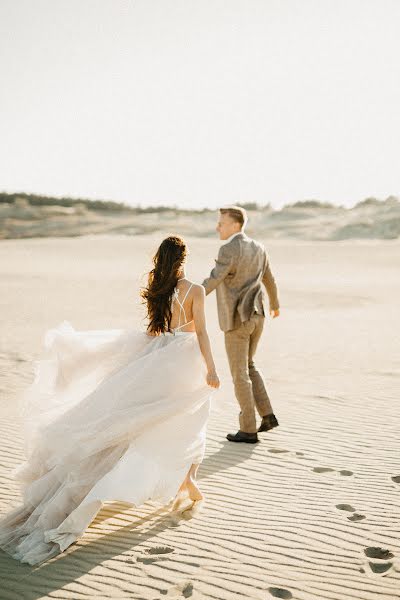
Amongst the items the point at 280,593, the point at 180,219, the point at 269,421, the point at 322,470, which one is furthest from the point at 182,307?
the point at 180,219

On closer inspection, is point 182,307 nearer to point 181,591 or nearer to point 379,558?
point 181,591

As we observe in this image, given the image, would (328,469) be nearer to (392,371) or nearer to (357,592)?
(357,592)

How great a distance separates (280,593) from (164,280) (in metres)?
2.01

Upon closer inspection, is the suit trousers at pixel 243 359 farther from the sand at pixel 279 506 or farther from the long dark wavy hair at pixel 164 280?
the long dark wavy hair at pixel 164 280

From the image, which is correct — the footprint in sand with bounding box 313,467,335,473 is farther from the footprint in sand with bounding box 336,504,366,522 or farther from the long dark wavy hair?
the long dark wavy hair

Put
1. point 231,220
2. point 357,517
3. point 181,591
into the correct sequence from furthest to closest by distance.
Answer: point 231,220 → point 357,517 → point 181,591

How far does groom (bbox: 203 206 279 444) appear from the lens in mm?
5934

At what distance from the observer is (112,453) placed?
412cm

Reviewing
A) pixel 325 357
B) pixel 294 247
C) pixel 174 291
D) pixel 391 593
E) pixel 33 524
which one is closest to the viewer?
pixel 391 593

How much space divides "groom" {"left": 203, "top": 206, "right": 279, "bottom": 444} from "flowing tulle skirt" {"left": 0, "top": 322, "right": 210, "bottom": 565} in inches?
62.3

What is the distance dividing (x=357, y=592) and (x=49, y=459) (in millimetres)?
1974

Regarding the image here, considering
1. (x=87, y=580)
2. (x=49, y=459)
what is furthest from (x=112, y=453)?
(x=87, y=580)

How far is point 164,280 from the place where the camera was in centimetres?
444

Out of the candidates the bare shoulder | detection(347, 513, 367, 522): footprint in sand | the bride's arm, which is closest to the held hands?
the bride's arm
